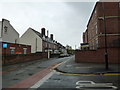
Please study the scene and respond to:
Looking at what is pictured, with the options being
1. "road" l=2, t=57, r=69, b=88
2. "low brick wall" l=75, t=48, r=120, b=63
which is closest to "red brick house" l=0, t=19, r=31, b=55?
"road" l=2, t=57, r=69, b=88

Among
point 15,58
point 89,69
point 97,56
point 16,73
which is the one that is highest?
point 97,56

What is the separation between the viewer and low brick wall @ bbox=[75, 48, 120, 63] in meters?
17.2

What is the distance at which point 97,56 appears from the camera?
1795cm

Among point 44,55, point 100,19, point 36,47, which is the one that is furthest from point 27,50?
point 100,19

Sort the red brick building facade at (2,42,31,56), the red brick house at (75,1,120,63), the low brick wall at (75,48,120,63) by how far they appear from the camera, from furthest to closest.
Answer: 1. the red brick building facade at (2,42,31,56)
2. the red brick house at (75,1,120,63)
3. the low brick wall at (75,48,120,63)

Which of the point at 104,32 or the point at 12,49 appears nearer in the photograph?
the point at 104,32

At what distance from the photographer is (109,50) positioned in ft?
57.3

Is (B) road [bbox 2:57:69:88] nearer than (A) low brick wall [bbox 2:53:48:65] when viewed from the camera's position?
Yes

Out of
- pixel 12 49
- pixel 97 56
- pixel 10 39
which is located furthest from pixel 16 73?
pixel 10 39

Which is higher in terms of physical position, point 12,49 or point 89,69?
point 12,49

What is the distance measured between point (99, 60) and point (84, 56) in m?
2.37

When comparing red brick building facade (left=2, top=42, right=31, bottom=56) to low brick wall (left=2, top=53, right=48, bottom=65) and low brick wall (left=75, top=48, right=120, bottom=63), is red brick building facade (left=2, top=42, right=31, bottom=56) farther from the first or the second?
low brick wall (left=75, top=48, right=120, bottom=63)

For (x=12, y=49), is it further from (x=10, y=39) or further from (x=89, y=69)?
(x=89, y=69)

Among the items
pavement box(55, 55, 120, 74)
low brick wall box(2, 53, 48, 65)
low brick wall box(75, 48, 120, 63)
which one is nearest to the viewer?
pavement box(55, 55, 120, 74)
